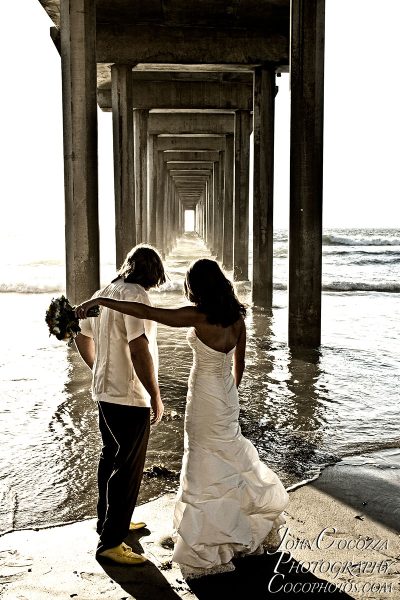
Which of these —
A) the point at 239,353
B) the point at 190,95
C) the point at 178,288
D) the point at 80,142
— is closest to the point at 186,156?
the point at 190,95

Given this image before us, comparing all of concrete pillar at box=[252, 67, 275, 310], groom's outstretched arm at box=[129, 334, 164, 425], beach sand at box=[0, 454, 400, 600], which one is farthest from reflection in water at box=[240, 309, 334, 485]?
concrete pillar at box=[252, 67, 275, 310]

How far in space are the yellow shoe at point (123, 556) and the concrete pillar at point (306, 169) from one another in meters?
5.88

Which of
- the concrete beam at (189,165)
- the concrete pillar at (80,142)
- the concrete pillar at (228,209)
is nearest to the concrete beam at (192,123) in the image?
the concrete pillar at (228,209)

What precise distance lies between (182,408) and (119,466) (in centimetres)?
276

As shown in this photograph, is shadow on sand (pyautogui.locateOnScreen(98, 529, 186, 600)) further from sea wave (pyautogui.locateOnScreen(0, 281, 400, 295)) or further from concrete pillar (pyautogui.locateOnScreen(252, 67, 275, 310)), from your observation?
sea wave (pyautogui.locateOnScreen(0, 281, 400, 295))

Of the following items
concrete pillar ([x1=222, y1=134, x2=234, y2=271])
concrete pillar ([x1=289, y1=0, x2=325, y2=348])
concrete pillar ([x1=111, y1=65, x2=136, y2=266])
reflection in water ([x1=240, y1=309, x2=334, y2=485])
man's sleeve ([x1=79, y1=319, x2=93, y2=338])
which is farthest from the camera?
concrete pillar ([x1=222, y1=134, x2=234, y2=271])

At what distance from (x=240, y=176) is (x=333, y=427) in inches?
486

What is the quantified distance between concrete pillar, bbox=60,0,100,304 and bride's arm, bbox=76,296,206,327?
5.47 meters

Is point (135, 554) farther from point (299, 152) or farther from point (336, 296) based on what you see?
point (336, 296)

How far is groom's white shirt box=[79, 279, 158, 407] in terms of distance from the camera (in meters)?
3.25

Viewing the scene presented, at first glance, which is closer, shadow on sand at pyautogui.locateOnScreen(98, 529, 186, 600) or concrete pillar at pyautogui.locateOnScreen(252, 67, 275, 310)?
shadow on sand at pyautogui.locateOnScreen(98, 529, 186, 600)

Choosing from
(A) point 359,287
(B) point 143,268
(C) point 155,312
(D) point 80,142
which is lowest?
(A) point 359,287

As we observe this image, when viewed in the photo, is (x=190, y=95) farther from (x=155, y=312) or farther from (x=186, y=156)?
(x=155, y=312)

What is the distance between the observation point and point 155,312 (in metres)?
3.17
